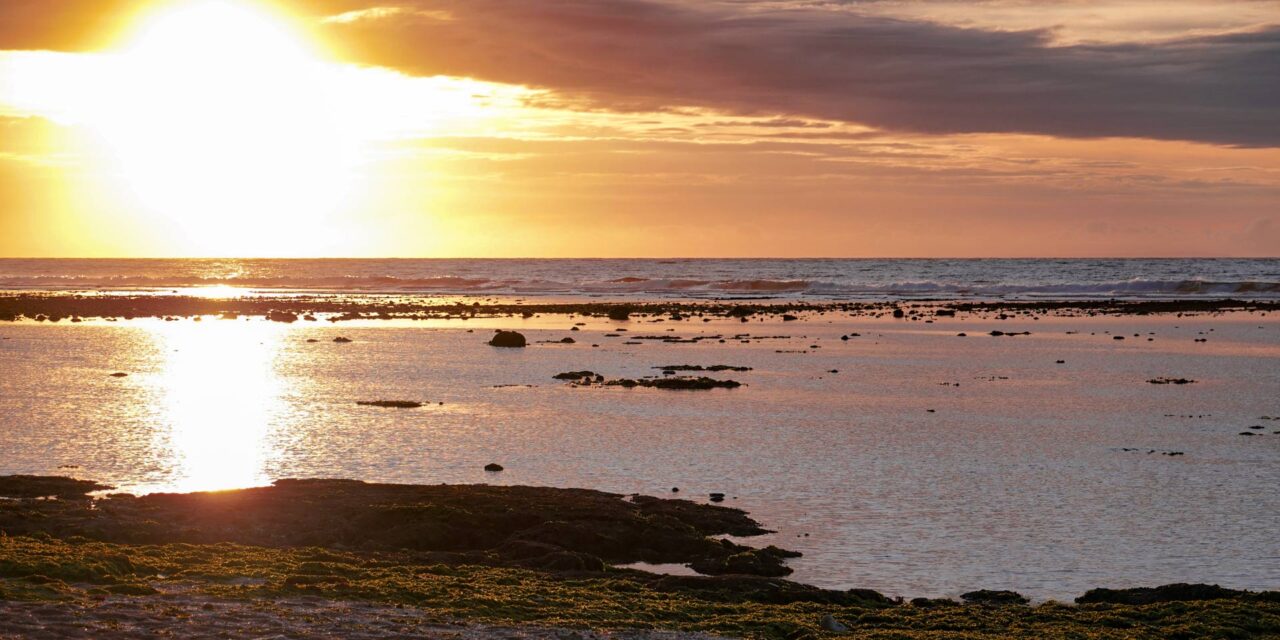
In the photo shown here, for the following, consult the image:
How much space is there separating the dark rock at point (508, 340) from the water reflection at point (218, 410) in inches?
365

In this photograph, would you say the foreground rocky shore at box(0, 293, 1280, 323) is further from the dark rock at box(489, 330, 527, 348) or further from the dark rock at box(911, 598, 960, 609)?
the dark rock at box(911, 598, 960, 609)

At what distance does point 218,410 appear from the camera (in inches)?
1248

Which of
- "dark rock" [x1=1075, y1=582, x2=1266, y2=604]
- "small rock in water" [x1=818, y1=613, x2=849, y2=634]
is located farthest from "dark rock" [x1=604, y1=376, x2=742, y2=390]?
"small rock in water" [x1=818, y1=613, x2=849, y2=634]

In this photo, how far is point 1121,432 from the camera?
2911cm

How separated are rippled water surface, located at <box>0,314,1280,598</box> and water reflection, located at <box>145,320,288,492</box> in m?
0.12

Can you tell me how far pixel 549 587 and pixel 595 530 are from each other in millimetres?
2936

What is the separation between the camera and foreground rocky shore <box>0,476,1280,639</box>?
41.4 feet

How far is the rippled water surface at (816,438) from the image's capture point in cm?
1762

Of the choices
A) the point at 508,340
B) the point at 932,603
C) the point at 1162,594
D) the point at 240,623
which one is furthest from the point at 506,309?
the point at 240,623

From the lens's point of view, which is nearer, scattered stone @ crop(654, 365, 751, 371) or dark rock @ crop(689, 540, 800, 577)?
dark rock @ crop(689, 540, 800, 577)

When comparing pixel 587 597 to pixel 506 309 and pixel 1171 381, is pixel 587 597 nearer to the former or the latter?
pixel 1171 381

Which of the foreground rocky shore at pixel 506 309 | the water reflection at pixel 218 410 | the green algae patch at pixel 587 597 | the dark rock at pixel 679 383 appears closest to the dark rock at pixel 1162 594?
the green algae patch at pixel 587 597

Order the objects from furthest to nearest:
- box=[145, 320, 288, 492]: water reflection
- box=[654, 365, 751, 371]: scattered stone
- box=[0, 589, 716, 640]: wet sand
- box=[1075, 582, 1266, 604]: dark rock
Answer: box=[654, 365, 751, 371]: scattered stone < box=[145, 320, 288, 492]: water reflection < box=[1075, 582, 1266, 604]: dark rock < box=[0, 589, 716, 640]: wet sand

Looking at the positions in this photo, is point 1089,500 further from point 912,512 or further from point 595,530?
point 595,530
